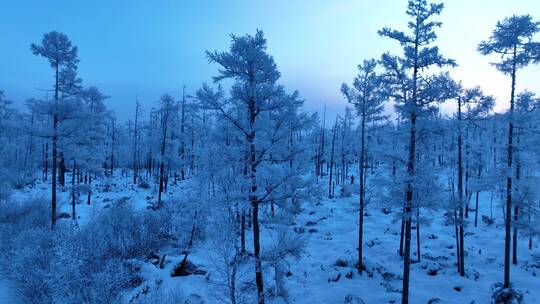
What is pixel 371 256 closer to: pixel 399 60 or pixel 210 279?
pixel 210 279

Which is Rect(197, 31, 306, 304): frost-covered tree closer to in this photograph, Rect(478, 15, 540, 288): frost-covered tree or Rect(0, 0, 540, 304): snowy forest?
Rect(0, 0, 540, 304): snowy forest

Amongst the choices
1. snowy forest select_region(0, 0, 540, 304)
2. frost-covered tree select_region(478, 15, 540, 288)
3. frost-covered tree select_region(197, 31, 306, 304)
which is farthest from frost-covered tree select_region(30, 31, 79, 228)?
→ frost-covered tree select_region(478, 15, 540, 288)

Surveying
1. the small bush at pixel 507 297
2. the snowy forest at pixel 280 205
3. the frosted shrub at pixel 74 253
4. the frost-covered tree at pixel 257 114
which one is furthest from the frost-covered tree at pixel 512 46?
the frosted shrub at pixel 74 253

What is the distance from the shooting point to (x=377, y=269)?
2003cm

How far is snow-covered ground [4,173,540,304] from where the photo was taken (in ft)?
52.7

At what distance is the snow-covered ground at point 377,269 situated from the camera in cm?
1606

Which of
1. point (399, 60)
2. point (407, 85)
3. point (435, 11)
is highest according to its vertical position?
point (435, 11)

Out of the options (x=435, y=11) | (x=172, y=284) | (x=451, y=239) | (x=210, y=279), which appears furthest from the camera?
(x=451, y=239)

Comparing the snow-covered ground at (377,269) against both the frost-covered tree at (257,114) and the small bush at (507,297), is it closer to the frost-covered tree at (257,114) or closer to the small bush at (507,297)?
the small bush at (507,297)

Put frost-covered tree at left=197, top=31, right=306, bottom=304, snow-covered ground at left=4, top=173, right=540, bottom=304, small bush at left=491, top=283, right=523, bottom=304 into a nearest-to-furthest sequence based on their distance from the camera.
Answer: frost-covered tree at left=197, top=31, right=306, bottom=304 < small bush at left=491, top=283, right=523, bottom=304 < snow-covered ground at left=4, top=173, right=540, bottom=304

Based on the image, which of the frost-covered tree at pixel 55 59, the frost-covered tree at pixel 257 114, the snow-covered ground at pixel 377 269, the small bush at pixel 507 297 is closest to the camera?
the frost-covered tree at pixel 257 114

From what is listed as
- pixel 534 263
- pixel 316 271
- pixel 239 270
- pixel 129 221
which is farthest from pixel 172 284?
pixel 534 263

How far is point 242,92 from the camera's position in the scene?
10594mm

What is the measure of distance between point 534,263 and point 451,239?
6129 millimetres
